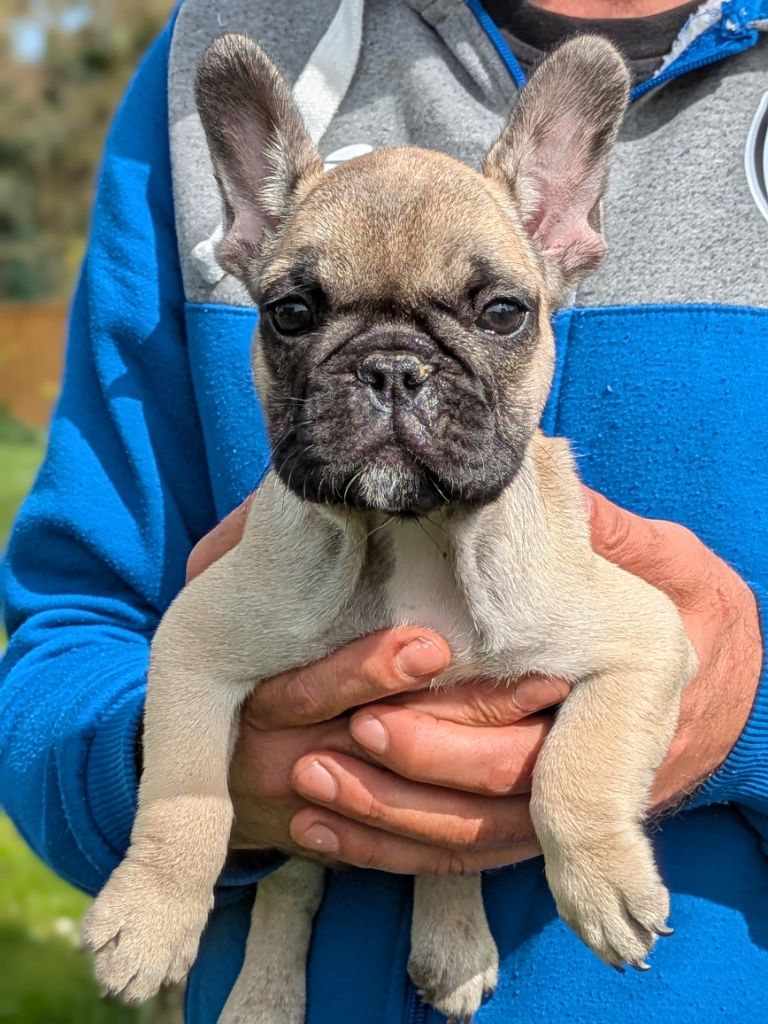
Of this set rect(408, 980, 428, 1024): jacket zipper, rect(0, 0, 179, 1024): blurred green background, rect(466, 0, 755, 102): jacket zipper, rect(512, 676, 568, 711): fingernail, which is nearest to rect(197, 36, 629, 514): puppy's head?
rect(466, 0, 755, 102): jacket zipper

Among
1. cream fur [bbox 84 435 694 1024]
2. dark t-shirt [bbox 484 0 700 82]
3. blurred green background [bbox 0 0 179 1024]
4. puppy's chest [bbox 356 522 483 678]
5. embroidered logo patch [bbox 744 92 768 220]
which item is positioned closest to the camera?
cream fur [bbox 84 435 694 1024]

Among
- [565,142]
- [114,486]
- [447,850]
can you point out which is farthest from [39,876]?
[565,142]

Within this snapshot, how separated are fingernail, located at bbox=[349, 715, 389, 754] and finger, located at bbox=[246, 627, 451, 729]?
40mm

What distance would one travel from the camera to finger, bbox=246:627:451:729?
7.79 feet

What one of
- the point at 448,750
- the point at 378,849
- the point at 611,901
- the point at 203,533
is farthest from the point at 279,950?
the point at 203,533

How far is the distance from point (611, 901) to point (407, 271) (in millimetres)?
1280

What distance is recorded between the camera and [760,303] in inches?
103

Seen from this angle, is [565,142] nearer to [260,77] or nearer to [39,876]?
[260,77]

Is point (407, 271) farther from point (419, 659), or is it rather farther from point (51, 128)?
point (51, 128)

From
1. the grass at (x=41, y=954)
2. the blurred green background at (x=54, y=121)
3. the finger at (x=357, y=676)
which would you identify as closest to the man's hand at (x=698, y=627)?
the finger at (x=357, y=676)

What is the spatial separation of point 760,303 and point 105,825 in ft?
5.97

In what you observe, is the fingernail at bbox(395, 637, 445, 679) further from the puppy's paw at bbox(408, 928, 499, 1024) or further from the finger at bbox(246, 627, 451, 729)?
the puppy's paw at bbox(408, 928, 499, 1024)

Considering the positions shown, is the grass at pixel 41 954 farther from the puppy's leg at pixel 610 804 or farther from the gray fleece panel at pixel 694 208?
the gray fleece panel at pixel 694 208

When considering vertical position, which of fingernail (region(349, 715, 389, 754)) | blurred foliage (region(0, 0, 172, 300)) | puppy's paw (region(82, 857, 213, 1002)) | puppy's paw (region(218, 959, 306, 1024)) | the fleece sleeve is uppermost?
fingernail (region(349, 715, 389, 754))
